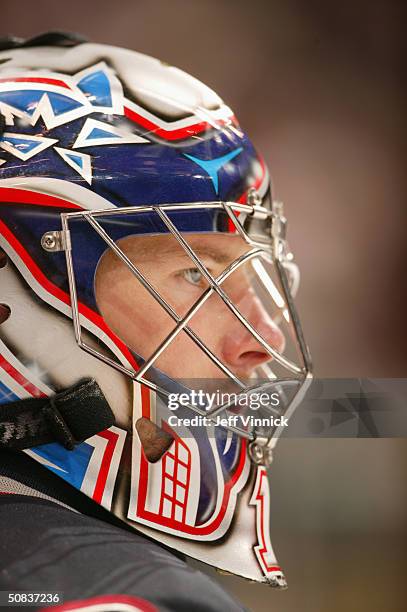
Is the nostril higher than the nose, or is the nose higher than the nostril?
the nostril

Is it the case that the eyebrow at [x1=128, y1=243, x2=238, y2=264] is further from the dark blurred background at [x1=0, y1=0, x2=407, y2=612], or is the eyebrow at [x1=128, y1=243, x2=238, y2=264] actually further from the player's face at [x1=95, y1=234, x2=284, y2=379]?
the dark blurred background at [x1=0, y1=0, x2=407, y2=612]

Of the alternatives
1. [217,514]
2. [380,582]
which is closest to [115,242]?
[217,514]

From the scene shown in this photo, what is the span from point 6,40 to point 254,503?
1.91ft

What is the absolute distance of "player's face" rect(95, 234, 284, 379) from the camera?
808 millimetres

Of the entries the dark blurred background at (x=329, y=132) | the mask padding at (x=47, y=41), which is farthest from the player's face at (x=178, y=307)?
the dark blurred background at (x=329, y=132)

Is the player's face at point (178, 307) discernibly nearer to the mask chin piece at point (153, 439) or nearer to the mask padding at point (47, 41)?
the mask chin piece at point (153, 439)

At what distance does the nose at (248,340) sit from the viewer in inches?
34.2

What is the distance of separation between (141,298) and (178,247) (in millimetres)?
63

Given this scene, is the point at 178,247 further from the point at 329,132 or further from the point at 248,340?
the point at 329,132

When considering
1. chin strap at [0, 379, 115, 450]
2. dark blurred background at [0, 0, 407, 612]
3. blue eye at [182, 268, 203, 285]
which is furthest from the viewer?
dark blurred background at [0, 0, 407, 612]

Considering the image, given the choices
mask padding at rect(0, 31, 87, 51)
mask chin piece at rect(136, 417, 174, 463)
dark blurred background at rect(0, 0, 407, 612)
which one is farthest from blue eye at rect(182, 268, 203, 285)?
dark blurred background at rect(0, 0, 407, 612)

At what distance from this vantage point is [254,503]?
884 mm

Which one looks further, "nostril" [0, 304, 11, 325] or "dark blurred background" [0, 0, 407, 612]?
"dark blurred background" [0, 0, 407, 612]

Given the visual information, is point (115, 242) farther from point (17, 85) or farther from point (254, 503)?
point (254, 503)
